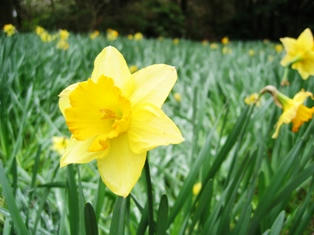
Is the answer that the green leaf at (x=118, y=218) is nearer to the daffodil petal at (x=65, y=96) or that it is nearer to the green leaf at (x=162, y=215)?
the green leaf at (x=162, y=215)

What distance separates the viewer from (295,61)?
1344 mm

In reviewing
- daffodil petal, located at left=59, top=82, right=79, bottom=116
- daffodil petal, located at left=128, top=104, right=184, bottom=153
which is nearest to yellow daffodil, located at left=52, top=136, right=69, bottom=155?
daffodil petal, located at left=59, top=82, right=79, bottom=116

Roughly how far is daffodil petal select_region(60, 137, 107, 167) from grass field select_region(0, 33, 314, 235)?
82 millimetres

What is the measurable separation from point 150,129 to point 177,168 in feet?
4.29

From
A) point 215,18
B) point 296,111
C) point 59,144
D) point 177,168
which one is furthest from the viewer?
point 215,18

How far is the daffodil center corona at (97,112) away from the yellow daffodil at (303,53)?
897mm

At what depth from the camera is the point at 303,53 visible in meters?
1.34

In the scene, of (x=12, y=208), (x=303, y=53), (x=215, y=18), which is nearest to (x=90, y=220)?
(x=12, y=208)

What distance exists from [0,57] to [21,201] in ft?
2.83

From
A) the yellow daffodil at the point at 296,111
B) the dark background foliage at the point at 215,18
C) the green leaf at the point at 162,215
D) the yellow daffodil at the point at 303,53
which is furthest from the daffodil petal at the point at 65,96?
the dark background foliage at the point at 215,18

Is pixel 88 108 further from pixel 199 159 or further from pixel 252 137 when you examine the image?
pixel 252 137

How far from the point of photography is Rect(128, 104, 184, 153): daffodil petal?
1.87 feet

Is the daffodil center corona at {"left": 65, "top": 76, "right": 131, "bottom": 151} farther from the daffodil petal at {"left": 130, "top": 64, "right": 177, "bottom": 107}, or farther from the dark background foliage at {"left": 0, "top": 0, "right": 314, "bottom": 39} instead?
the dark background foliage at {"left": 0, "top": 0, "right": 314, "bottom": 39}

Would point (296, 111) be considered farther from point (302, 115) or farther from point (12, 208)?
point (12, 208)
